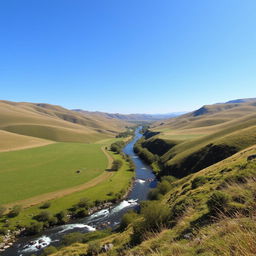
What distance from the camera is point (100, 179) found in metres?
79.1

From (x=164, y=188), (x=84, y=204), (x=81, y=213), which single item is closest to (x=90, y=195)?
(x=84, y=204)

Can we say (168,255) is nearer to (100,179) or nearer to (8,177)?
(100,179)

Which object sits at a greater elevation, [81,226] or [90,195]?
[90,195]

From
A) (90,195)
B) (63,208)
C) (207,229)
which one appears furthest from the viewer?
(90,195)

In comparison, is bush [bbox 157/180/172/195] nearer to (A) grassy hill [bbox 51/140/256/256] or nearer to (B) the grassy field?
(A) grassy hill [bbox 51/140/256/256]

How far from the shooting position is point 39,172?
8425cm

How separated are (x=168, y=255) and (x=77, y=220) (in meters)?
46.0

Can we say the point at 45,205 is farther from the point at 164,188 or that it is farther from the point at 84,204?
the point at 164,188

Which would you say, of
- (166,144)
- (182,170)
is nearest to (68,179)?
(182,170)

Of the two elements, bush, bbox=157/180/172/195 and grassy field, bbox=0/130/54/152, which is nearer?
bush, bbox=157/180/172/195

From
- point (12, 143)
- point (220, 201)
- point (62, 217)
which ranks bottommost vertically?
point (62, 217)

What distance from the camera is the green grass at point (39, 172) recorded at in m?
63.3

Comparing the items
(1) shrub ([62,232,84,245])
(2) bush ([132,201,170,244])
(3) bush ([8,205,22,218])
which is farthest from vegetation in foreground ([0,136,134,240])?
(2) bush ([132,201,170,244])

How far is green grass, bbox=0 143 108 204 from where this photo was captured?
208ft
